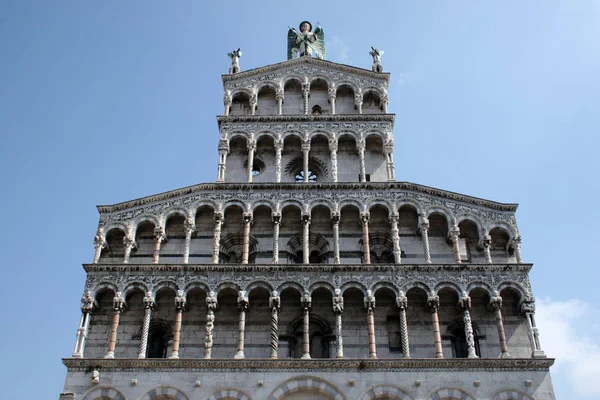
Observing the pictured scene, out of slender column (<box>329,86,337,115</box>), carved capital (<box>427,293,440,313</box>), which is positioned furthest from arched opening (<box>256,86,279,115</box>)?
carved capital (<box>427,293,440,313</box>)

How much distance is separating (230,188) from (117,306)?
5.04 metres

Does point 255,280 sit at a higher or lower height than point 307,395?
higher

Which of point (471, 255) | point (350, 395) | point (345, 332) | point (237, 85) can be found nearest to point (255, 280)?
point (345, 332)

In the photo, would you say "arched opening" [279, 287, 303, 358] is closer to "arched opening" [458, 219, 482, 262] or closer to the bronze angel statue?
"arched opening" [458, 219, 482, 262]

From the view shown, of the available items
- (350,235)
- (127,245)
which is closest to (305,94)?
(350,235)

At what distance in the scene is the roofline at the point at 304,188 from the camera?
22156mm

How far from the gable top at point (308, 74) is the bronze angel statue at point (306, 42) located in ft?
6.08

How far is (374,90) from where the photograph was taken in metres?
26.3

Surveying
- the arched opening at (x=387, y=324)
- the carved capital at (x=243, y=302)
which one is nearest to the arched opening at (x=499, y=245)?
the arched opening at (x=387, y=324)

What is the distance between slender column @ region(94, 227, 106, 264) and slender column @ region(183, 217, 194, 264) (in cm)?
236

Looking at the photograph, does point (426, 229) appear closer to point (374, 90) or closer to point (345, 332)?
point (345, 332)

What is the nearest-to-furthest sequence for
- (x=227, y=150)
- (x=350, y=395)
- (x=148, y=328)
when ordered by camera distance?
(x=350, y=395) → (x=148, y=328) → (x=227, y=150)

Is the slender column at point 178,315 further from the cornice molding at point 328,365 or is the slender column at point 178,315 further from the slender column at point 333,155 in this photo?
the slender column at point 333,155

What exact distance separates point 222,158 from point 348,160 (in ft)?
13.7
